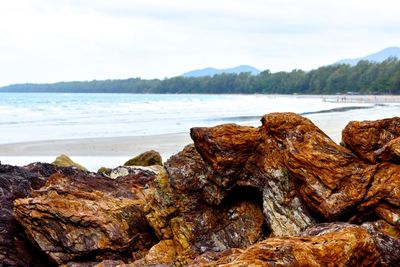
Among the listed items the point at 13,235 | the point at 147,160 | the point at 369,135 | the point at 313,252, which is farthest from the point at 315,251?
the point at 147,160

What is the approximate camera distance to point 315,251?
4785 mm

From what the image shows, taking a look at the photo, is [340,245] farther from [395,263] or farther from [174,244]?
[174,244]

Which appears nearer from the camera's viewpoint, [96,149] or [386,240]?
[386,240]

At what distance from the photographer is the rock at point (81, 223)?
285 inches

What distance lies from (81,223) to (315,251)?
372 centimetres

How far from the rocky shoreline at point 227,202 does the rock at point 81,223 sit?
0.01 m

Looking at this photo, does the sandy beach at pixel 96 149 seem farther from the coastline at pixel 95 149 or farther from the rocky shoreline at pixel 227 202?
the rocky shoreline at pixel 227 202

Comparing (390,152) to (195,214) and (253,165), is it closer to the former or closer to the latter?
(253,165)

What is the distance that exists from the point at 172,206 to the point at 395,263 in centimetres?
320

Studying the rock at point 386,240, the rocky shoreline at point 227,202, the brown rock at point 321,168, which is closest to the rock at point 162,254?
the rocky shoreline at point 227,202

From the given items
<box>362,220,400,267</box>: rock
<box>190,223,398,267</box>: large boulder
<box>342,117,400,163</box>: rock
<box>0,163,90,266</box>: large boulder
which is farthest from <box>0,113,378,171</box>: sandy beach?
<box>190,223,398,267</box>: large boulder

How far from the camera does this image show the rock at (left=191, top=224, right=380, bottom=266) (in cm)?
462

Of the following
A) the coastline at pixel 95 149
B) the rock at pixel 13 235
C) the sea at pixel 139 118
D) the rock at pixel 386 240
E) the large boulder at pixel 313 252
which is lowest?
the sea at pixel 139 118

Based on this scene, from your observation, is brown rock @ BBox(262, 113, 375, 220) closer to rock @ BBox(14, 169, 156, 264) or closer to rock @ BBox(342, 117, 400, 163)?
rock @ BBox(342, 117, 400, 163)
